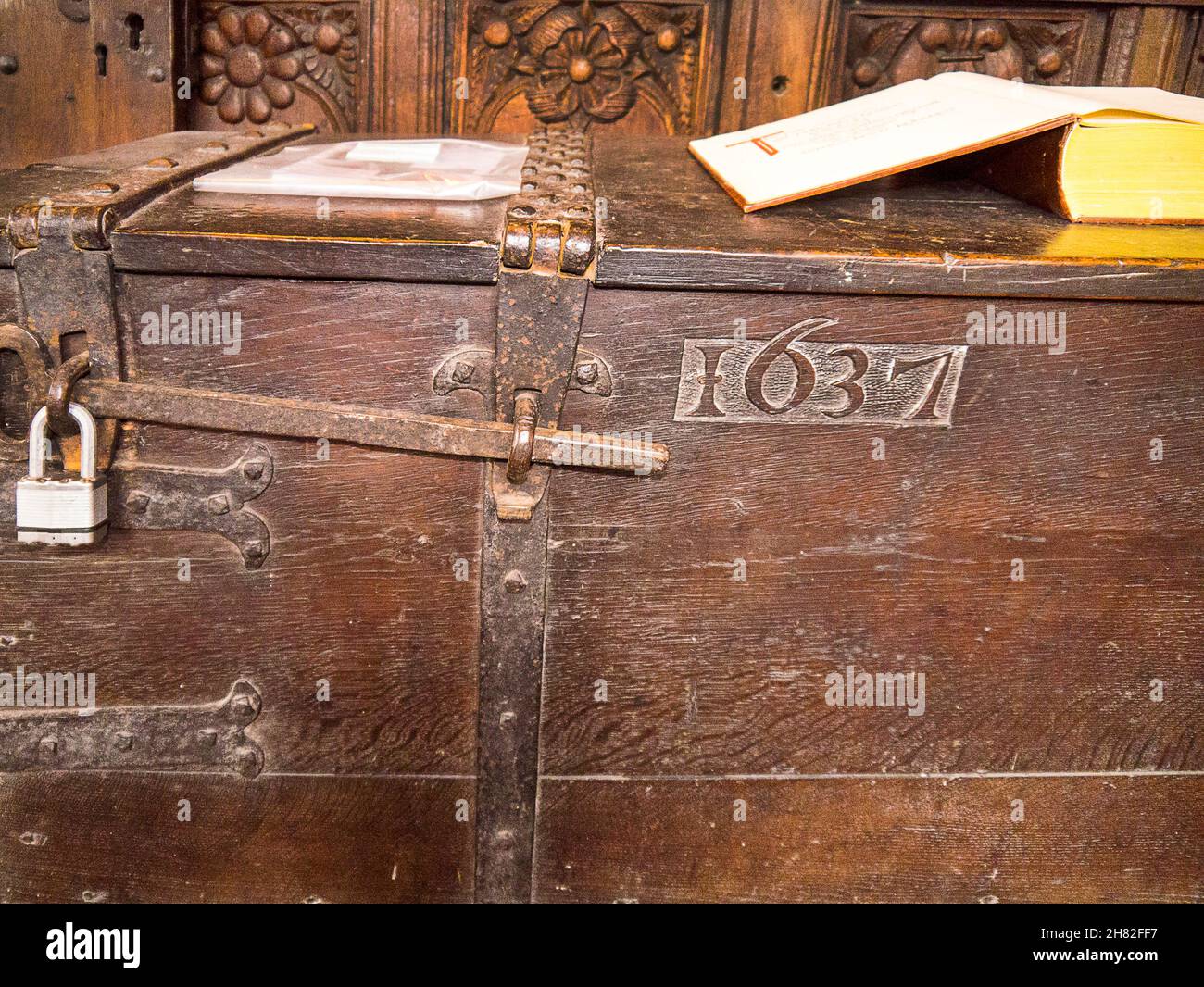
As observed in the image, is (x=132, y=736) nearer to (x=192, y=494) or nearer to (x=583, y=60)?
(x=192, y=494)

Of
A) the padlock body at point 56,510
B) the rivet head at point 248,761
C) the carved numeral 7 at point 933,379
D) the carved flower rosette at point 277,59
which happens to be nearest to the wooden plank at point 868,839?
the rivet head at point 248,761

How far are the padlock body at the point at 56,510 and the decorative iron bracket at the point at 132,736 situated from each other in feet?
0.66

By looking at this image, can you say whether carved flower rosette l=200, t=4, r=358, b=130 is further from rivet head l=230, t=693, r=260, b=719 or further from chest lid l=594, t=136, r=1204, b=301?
rivet head l=230, t=693, r=260, b=719

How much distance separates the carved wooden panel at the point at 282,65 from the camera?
1.52 meters

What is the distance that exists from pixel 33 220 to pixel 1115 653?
3.52ft

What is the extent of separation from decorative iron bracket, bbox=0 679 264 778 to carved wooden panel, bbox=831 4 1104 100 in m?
1.33

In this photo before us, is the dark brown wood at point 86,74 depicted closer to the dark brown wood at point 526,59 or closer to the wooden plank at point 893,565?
the dark brown wood at point 526,59

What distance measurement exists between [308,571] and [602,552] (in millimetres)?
278

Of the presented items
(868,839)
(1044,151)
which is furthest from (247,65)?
(868,839)

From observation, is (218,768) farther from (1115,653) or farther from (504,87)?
(504,87)

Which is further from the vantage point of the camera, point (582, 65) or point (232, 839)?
point (582, 65)

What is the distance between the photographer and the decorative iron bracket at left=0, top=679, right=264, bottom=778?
2.96 feet

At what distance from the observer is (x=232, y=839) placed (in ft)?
3.12

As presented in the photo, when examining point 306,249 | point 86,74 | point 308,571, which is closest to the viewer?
point 306,249
